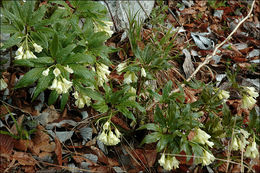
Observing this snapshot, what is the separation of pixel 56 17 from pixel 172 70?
5.50ft

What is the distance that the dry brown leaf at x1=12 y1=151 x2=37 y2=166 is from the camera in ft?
6.39

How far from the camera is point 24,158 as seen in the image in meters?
1.98

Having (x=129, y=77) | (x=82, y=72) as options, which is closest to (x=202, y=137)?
(x=129, y=77)

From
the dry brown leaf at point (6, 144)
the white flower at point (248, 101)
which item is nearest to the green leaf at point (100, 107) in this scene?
the dry brown leaf at point (6, 144)

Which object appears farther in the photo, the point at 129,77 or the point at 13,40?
the point at 129,77

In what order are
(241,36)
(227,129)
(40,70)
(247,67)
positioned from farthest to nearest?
(241,36) → (247,67) → (227,129) → (40,70)

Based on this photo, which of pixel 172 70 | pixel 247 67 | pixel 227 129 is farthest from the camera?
pixel 247 67

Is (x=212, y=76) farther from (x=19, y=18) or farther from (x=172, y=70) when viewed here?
(x=19, y=18)

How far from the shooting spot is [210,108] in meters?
2.15

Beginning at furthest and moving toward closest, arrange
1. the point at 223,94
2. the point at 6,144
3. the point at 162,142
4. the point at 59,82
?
the point at 223,94 → the point at 6,144 → the point at 162,142 → the point at 59,82

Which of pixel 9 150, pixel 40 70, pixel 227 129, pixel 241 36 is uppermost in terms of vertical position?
pixel 40 70

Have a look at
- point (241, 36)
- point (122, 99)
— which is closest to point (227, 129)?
point (122, 99)

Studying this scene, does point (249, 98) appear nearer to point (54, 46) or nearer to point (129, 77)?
point (129, 77)

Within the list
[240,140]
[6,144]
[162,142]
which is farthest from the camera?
[240,140]
